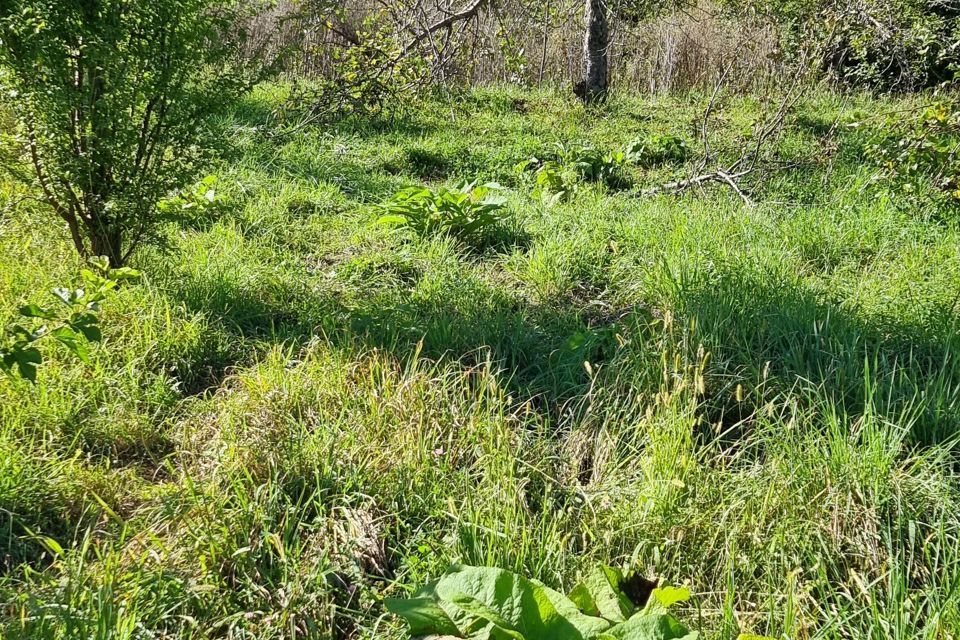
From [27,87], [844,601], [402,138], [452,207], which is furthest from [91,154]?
[402,138]

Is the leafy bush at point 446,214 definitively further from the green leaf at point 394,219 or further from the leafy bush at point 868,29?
the leafy bush at point 868,29

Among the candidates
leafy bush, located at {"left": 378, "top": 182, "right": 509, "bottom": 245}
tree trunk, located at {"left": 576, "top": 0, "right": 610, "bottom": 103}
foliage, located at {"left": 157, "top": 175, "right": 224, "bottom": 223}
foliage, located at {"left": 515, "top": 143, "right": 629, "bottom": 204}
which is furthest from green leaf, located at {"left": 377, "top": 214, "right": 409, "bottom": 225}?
tree trunk, located at {"left": 576, "top": 0, "right": 610, "bottom": 103}

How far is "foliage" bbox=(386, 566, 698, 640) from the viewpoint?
1.71 meters

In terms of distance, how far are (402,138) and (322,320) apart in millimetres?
3945

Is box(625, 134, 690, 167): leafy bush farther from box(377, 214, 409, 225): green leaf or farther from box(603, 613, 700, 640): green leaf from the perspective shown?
box(603, 613, 700, 640): green leaf

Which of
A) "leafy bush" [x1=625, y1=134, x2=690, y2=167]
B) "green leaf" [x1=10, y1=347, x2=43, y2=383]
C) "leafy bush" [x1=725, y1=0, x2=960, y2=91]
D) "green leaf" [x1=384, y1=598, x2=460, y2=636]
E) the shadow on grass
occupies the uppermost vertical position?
"leafy bush" [x1=725, y1=0, x2=960, y2=91]

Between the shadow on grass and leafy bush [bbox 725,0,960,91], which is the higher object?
leafy bush [bbox 725,0,960,91]

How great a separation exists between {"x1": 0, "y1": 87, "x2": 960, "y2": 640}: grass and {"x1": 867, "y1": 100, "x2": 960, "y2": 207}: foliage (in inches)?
4.8

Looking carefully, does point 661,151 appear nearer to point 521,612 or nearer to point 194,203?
point 194,203

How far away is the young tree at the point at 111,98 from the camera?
10.6ft

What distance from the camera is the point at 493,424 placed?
2686mm

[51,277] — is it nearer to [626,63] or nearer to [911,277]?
[911,277]

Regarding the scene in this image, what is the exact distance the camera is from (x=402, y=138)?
7199mm

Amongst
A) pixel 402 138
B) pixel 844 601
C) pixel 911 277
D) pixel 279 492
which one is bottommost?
pixel 844 601
